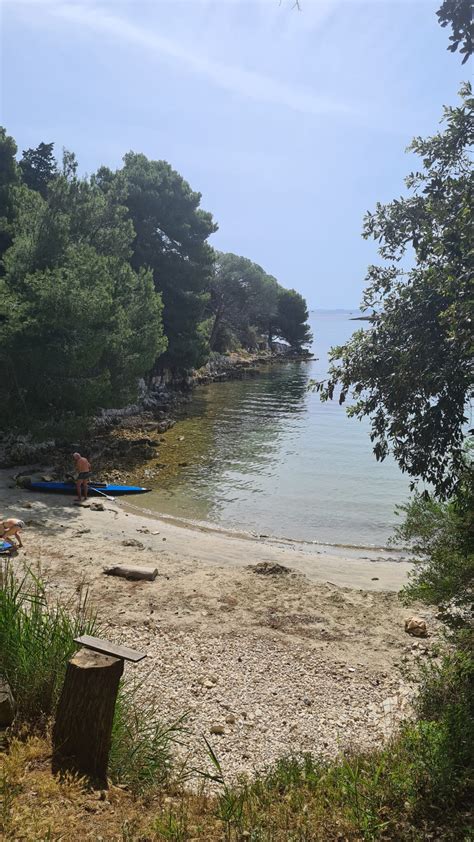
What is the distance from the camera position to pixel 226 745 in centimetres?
652

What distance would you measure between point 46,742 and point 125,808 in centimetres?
97

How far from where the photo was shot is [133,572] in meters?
11.6

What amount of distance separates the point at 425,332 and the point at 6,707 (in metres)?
5.72

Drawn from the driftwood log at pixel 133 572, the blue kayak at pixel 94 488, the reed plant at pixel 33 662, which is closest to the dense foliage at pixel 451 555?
the reed plant at pixel 33 662

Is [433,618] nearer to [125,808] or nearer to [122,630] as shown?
[122,630]

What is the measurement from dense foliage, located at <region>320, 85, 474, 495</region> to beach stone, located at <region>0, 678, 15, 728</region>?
15.8ft

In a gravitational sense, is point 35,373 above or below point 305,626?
above

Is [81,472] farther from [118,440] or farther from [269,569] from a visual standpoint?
[118,440]

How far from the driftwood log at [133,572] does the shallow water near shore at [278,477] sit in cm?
631

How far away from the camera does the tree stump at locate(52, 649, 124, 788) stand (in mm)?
4648

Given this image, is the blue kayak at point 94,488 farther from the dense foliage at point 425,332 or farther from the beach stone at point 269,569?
the dense foliage at point 425,332

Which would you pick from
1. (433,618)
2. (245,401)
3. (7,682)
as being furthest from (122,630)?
(245,401)

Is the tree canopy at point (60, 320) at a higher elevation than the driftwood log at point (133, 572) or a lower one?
higher

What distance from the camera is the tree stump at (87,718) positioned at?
4648 mm
